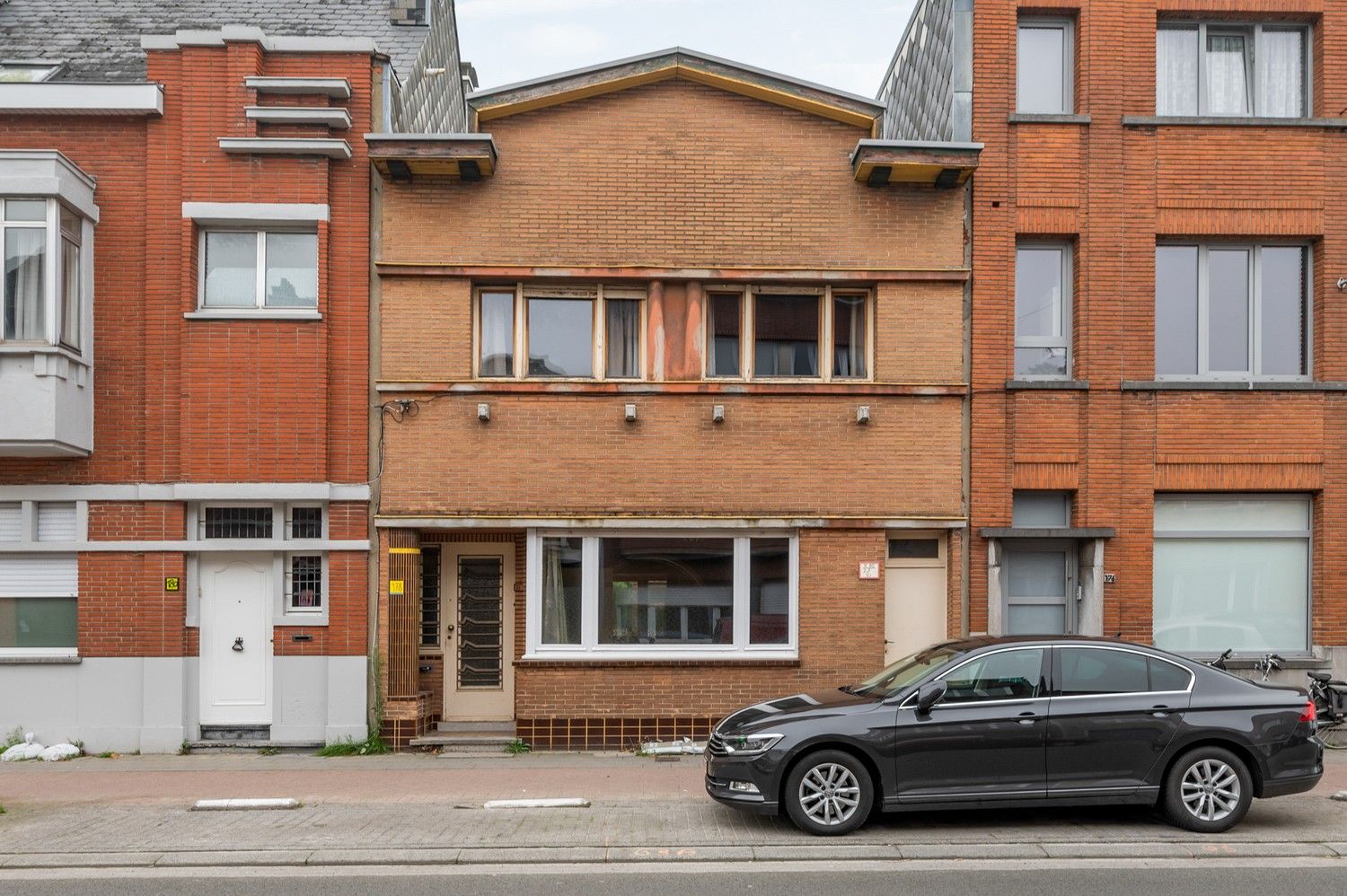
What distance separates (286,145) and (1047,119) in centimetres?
883

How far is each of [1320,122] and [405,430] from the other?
1134 centimetres

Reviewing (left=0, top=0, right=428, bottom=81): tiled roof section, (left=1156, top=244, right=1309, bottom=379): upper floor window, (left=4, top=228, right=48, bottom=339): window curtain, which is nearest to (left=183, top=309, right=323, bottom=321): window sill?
(left=4, top=228, right=48, bottom=339): window curtain

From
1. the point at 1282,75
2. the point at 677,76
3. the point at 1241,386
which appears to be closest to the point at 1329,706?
the point at 1241,386

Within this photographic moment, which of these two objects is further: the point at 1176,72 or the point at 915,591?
the point at 1176,72

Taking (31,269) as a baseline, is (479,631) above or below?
below

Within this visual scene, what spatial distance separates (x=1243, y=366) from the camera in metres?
12.8

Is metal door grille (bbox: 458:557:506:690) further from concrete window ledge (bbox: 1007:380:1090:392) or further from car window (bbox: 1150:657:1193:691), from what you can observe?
car window (bbox: 1150:657:1193:691)

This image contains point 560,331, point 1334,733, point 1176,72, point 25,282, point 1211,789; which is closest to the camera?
point 1211,789

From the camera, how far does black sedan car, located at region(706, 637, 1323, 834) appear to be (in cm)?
831

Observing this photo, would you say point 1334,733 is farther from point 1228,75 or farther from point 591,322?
point 591,322

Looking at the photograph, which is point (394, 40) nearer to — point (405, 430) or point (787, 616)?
point (405, 430)

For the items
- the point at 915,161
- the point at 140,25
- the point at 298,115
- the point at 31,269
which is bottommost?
the point at 31,269

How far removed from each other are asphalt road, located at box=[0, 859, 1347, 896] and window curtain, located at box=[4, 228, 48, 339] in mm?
6049

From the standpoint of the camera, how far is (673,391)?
12.4 metres
